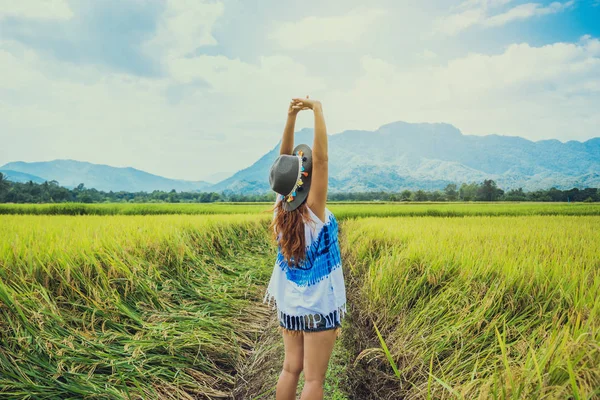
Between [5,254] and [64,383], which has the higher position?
[5,254]

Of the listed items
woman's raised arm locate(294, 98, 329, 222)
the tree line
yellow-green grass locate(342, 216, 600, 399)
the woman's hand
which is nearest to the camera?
yellow-green grass locate(342, 216, 600, 399)

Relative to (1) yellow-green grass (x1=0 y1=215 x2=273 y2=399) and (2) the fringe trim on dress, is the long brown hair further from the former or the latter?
(1) yellow-green grass (x1=0 y1=215 x2=273 y2=399)

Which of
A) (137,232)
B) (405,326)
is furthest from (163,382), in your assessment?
(137,232)

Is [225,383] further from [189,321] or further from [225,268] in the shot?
[225,268]

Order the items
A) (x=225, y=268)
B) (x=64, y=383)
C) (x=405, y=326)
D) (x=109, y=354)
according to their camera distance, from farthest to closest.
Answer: (x=225, y=268)
(x=405, y=326)
(x=109, y=354)
(x=64, y=383)

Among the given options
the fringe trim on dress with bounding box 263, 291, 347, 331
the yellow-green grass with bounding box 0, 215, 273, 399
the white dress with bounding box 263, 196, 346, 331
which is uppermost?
the white dress with bounding box 263, 196, 346, 331

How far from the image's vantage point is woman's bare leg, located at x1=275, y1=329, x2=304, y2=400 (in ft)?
6.17

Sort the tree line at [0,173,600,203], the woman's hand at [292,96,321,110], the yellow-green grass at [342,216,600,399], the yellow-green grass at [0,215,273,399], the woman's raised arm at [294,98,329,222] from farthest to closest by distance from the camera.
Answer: the tree line at [0,173,600,203] < the yellow-green grass at [0,215,273,399] < the woman's hand at [292,96,321,110] < the woman's raised arm at [294,98,329,222] < the yellow-green grass at [342,216,600,399]

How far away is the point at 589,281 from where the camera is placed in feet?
9.14

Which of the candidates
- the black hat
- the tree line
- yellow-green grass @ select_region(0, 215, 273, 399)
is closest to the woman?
the black hat

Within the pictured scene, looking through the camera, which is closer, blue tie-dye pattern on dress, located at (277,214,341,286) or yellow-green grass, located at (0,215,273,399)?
blue tie-dye pattern on dress, located at (277,214,341,286)

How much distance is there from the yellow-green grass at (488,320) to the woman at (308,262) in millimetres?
482

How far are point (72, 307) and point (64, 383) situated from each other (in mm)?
791

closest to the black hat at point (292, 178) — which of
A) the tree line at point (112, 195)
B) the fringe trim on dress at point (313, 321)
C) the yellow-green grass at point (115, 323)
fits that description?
the fringe trim on dress at point (313, 321)
